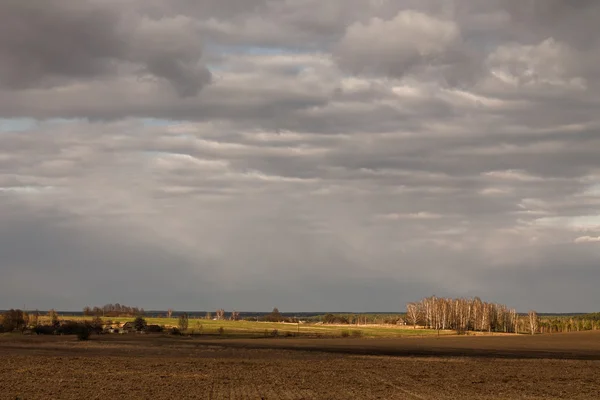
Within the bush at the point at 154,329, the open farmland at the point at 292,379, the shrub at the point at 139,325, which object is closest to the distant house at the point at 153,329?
the bush at the point at 154,329

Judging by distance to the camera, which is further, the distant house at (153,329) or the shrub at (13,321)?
the shrub at (13,321)

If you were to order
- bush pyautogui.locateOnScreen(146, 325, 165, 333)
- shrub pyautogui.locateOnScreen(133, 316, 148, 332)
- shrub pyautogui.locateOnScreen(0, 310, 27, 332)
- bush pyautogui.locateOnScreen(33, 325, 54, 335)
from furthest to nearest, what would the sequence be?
shrub pyautogui.locateOnScreen(0, 310, 27, 332)
shrub pyautogui.locateOnScreen(133, 316, 148, 332)
bush pyautogui.locateOnScreen(146, 325, 165, 333)
bush pyautogui.locateOnScreen(33, 325, 54, 335)

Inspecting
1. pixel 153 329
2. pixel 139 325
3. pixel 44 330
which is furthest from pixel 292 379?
pixel 139 325

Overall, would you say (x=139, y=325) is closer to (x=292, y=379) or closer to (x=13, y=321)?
(x=13, y=321)

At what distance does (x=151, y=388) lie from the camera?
41188 mm

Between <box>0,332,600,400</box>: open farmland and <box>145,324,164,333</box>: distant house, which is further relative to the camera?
<box>145,324,164,333</box>: distant house

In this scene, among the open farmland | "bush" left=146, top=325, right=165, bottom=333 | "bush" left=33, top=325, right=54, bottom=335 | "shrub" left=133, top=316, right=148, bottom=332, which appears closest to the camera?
the open farmland

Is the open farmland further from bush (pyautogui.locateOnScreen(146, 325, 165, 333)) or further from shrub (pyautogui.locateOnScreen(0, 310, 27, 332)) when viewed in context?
shrub (pyautogui.locateOnScreen(0, 310, 27, 332))

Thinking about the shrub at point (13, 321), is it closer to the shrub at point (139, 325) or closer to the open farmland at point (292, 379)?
the shrub at point (139, 325)

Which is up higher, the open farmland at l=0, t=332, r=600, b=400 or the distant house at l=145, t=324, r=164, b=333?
the open farmland at l=0, t=332, r=600, b=400

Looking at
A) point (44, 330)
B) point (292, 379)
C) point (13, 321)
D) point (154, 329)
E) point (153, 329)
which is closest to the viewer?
point (292, 379)

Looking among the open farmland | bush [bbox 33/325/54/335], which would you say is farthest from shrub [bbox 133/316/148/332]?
the open farmland

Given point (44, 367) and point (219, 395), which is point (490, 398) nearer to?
point (219, 395)

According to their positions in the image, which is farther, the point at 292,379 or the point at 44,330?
the point at 44,330
